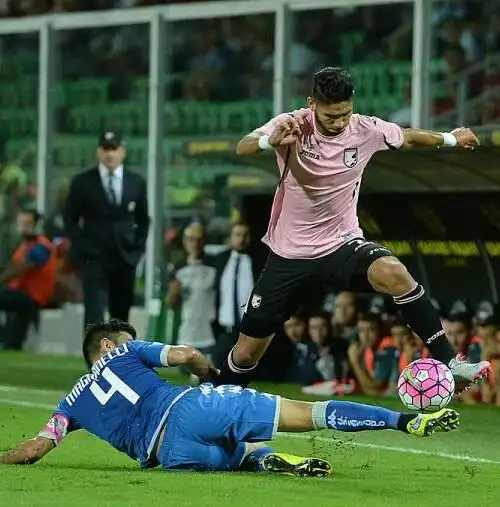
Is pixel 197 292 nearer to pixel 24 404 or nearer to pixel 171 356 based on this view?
pixel 24 404

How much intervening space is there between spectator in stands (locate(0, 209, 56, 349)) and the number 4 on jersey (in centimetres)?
1124

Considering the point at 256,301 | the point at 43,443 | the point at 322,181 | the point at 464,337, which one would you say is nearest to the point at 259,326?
the point at 256,301

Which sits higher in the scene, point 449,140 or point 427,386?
point 449,140

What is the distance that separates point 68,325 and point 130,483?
490 inches

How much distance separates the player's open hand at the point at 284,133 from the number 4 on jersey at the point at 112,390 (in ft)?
4.99

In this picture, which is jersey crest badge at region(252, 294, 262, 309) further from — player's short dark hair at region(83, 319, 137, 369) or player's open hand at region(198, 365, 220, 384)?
player's short dark hair at region(83, 319, 137, 369)

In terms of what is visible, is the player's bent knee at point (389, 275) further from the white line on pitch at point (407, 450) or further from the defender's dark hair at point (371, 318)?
the defender's dark hair at point (371, 318)

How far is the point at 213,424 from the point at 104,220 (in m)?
6.53

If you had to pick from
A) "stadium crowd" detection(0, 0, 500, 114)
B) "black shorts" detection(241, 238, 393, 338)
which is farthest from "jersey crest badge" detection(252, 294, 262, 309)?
"stadium crowd" detection(0, 0, 500, 114)

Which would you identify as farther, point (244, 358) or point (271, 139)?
point (244, 358)

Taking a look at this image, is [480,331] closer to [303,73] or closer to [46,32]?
[303,73]

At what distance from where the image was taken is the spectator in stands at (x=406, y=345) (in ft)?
45.9

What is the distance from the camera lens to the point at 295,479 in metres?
8.23

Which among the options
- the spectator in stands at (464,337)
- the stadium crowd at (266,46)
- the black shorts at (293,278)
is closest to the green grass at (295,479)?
the black shorts at (293,278)
